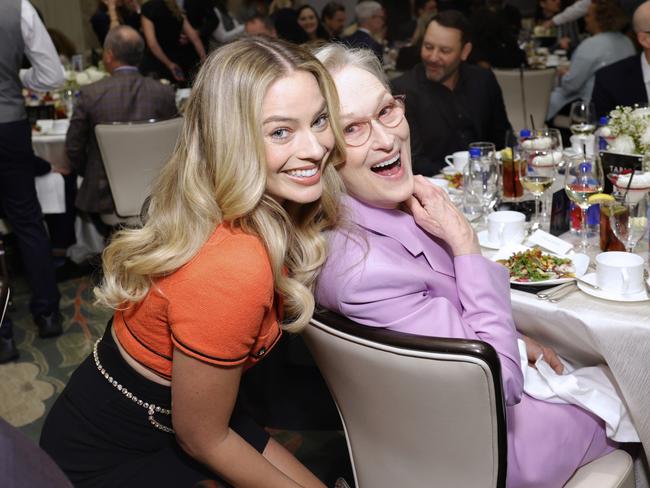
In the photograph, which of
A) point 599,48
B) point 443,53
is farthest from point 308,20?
point 443,53

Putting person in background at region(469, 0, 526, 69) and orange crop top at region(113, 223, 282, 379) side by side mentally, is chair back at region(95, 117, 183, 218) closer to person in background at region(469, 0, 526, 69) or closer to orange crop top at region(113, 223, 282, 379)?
orange crop top at region(113, 223, 282, 379)

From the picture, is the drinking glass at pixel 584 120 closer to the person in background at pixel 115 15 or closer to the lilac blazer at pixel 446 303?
the lilac blazer at pixel 446 303

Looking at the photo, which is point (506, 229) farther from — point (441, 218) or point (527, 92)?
point (527, 92)

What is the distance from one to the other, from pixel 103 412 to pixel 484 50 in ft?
16.0

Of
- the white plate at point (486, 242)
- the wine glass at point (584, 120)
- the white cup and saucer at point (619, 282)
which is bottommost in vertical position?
the wine glass at point (584, 120)

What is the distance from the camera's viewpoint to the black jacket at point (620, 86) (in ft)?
12.3

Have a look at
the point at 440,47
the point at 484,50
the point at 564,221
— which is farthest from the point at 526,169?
the point at 484,50

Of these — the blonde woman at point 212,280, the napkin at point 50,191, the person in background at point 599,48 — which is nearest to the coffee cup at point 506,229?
the blonde woman at point 212,280

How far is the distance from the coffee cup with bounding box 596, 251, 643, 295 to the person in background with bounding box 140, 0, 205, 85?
19.5 feet

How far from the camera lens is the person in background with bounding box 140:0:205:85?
741 cm

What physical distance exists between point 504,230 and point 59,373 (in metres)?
2.05

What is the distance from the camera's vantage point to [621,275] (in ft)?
5.88

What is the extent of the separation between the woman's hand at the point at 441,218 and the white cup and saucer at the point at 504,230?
430mm

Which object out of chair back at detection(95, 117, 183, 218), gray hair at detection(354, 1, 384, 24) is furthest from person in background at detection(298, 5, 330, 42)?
chair back at detection(95, 117, 183, 218)
